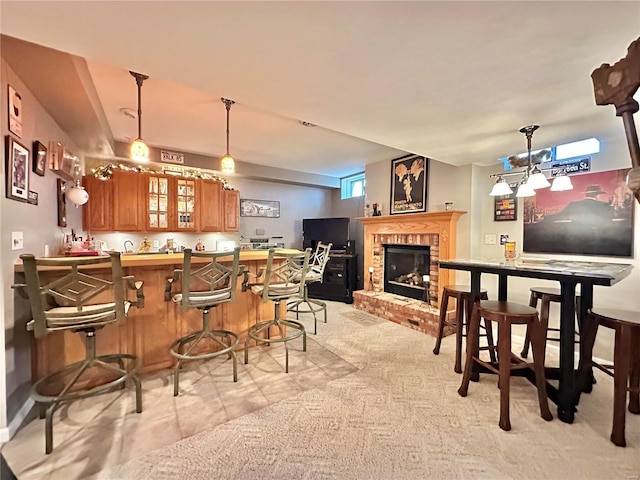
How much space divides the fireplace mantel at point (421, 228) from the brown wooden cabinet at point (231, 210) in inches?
95.3

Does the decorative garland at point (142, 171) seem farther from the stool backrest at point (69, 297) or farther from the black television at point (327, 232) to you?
the stool backrest at point (69, 297)

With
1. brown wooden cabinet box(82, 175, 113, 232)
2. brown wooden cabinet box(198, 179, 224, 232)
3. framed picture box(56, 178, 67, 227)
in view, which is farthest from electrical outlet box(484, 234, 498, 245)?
brown wooden cabinet box(82, 175, 113, 232)

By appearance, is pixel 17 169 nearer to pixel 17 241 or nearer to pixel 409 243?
pixel 17 241

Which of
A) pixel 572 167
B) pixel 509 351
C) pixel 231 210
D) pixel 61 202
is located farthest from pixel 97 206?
pixel 572 167

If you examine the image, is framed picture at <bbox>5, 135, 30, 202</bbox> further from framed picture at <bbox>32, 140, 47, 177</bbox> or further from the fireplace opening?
the fireplace opening

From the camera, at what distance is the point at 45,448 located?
1.61 m

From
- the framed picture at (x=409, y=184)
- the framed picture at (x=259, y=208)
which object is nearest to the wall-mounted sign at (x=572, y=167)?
the framed picture at (x=409, y=184)

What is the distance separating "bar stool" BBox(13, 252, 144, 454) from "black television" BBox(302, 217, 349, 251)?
3.89 m

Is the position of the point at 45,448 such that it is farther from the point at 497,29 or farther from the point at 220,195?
the point at 220,195

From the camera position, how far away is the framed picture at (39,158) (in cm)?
212

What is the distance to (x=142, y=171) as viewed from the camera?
4570 mm

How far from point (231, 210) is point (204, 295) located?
3.30 m

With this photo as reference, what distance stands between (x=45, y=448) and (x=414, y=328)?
3512 mm

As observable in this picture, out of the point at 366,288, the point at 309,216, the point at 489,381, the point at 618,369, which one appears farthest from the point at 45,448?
the point at 309,216
